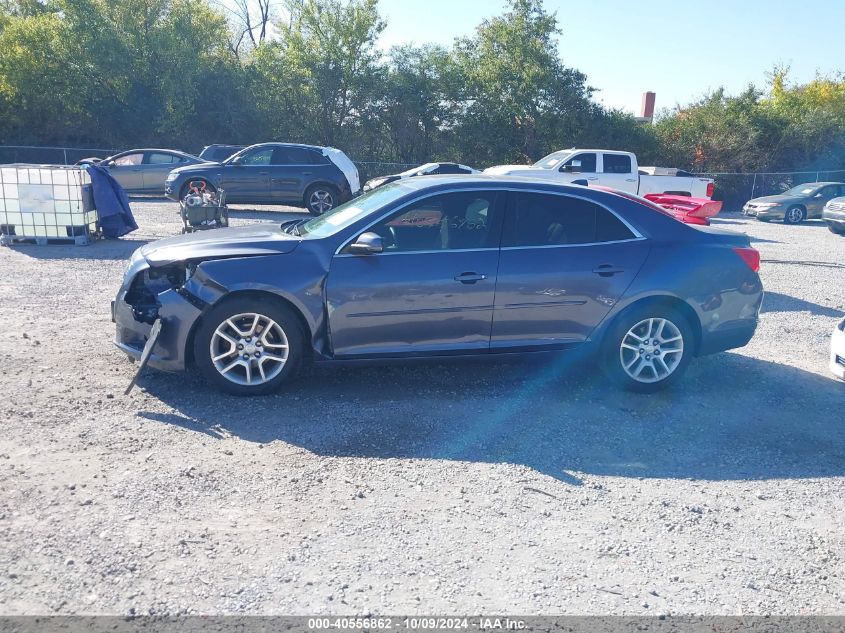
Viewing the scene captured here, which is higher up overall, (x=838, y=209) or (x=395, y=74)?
(x=395, y=74)

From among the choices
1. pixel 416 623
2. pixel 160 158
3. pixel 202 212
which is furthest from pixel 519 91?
pixel 416 623

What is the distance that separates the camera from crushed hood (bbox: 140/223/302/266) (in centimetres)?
558

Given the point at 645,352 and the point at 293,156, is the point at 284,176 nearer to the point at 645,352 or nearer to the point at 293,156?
the point at 293,156

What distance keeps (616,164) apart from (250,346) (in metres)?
17.2

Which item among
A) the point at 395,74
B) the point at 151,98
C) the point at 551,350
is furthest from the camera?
the point at 395,74

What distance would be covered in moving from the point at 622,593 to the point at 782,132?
1299 inches

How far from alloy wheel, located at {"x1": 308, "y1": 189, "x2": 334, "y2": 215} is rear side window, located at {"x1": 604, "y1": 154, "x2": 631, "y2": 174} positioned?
767 cm

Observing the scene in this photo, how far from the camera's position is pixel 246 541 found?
12.1 feet

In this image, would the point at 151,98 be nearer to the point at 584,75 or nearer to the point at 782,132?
the point at 584,75

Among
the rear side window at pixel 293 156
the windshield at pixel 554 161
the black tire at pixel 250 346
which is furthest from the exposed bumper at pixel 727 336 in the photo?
the windshield at pixel 554 161

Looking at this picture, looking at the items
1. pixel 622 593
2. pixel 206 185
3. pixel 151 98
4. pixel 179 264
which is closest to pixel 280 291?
pixel 179 264

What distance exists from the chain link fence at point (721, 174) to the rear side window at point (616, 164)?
8541 mm

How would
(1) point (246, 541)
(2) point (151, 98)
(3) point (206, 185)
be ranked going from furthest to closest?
1. (2) point (151, 98)
2. (3) point (206, 185)
3. (1) point (246, 541)

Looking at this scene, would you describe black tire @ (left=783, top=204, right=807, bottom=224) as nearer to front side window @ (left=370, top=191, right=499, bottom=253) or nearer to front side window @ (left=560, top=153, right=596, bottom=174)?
front side window @ (left=560, top=153, right=596, bottom=174)
